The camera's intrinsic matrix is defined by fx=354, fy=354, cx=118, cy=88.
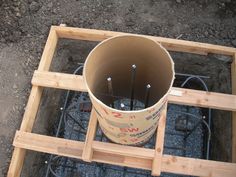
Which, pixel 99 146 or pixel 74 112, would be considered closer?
pixel 99 146

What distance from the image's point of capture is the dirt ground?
3242mm

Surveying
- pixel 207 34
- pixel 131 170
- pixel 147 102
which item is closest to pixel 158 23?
pixel 207 34

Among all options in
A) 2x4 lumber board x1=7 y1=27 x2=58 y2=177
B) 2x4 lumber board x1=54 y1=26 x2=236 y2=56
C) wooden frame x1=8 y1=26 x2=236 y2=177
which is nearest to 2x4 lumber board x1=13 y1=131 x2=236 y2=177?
wooden frame x1=8 y1=26 x2=236 y2=177

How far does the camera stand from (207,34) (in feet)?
10.9

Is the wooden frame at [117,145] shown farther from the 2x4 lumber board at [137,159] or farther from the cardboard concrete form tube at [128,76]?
the cardboard concrete form tube at [128,76]

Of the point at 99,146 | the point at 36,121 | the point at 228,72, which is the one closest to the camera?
the point at 99,146

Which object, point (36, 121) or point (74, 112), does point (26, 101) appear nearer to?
point (36, 121)

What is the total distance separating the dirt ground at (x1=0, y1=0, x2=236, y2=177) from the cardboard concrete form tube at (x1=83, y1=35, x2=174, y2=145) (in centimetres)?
99

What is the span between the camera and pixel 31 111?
276 cm

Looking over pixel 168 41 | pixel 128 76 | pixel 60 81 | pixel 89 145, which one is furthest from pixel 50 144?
pixel 168 41

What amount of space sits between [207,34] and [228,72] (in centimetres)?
41

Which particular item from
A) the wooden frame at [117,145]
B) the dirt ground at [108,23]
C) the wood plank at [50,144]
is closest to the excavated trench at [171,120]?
the dirt ground at [108,23]

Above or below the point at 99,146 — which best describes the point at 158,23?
above

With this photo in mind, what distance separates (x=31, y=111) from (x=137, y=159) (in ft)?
2.99
